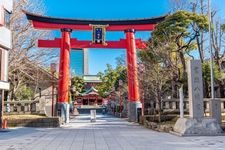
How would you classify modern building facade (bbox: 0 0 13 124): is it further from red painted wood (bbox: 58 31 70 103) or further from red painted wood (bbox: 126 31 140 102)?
red painted wood (bbox: 126 31 140 102)

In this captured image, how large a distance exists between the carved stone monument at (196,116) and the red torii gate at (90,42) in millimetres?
12739

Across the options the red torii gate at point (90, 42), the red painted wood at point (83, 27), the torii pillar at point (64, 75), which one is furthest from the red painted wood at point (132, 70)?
the torii pillar at point (64, 75)

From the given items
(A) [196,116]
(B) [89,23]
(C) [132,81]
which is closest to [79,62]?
(B) [89,23]

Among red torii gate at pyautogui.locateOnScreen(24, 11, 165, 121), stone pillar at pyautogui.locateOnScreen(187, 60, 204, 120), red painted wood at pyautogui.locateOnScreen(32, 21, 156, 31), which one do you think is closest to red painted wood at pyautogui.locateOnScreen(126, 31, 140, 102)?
red torii gate at pyautogui.locateOnScreen(24, 11, 165, 121)

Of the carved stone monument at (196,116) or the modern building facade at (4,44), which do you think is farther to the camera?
the modern building facade at (4,44)

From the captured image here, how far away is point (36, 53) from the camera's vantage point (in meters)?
32.4

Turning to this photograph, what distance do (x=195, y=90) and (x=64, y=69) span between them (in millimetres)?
15839

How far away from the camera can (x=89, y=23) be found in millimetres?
32656

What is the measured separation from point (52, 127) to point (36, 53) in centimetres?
887

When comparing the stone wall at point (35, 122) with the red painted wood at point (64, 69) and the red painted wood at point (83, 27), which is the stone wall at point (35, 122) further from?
the red painted wood at point (83, 27)

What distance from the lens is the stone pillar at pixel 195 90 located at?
18.4 meters

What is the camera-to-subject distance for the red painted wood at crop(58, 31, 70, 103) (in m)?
31.2

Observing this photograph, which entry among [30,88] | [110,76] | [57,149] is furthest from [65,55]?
[110,76]

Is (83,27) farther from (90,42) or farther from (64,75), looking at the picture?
(64,75)
